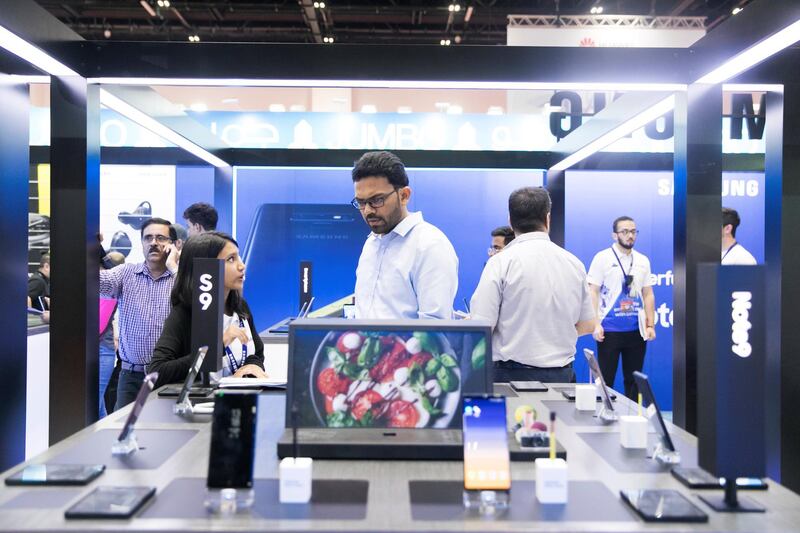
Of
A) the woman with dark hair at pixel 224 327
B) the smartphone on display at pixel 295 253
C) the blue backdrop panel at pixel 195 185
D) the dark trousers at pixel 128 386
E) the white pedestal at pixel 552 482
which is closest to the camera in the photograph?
the white pedestal at pixel 552 482

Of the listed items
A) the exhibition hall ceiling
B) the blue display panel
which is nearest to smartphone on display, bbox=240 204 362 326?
the blue display panel

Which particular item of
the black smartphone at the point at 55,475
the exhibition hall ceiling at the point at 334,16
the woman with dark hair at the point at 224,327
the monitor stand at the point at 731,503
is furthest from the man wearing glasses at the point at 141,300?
the exhibition hall ceiling at the point at 334,16

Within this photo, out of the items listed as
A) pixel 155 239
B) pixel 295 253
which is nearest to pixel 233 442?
pixel 155 239

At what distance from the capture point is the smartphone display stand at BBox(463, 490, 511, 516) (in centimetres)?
129

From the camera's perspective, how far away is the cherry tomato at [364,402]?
169cm

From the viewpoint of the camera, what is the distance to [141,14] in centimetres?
1207

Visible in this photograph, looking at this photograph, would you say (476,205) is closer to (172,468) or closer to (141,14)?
(172,468)

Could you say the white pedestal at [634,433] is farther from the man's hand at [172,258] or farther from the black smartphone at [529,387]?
the man's hand at [172,258]

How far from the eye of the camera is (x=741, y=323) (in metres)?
1.35

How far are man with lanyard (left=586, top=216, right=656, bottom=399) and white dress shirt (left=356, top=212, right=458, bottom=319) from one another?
3.12 m

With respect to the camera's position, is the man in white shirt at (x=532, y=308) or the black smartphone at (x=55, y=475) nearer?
the black smartphone at (x=55, y=475)

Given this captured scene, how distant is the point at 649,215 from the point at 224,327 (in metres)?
5.24

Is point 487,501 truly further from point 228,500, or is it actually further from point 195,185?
point 195,185

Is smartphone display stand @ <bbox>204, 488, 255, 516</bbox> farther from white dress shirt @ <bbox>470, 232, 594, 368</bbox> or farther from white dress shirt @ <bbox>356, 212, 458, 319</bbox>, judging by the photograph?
white dress shirt @ <bbox>470, 232, 594, 368</bbox>
